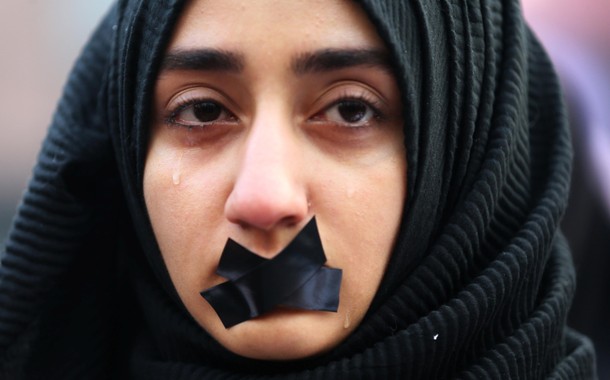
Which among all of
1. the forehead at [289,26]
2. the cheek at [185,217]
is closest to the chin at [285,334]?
the cheek at [185,217]

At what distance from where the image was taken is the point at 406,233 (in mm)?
1608

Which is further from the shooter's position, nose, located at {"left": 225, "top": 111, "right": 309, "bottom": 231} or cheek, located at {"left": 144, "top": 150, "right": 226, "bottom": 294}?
cheek, located at {"left": 144, "top": 150, "right": 226, "bottom": 294}

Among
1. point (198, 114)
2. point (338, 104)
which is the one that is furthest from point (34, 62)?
point (338, 104)

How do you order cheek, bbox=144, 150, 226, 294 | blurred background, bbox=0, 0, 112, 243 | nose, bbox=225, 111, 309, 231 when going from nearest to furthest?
nose, bbox=225, 111, 309, 231
cheek, bbox=144, 150, 226, 294
blurred background, bbox=0, 0, 112, 243

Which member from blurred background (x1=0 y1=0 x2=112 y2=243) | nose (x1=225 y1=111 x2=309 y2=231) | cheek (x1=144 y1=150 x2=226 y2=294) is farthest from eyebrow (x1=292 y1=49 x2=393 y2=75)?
blurred background (x1=0 y1=0 x2=112 y2=243)

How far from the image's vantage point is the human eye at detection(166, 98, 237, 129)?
1660 mm

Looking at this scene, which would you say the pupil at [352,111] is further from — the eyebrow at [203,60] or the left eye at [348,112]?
the eyebrow at [203,60]

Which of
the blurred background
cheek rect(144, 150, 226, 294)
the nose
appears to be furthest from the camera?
the blurred background

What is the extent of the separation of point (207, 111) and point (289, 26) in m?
0.24

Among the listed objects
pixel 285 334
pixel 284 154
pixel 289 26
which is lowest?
pixel 285 334

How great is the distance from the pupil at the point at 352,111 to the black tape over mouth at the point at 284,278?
0.72ft

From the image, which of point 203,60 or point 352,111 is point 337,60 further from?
point 203,60

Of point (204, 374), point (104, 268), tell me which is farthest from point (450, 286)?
point (104, 268)

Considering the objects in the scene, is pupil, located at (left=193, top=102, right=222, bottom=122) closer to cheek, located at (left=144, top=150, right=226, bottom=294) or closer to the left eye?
cheek, located at (left=144, top=150, right=226, bottom=294)
